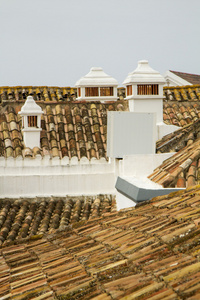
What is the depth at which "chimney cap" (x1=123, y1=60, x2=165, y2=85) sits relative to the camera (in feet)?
65.9

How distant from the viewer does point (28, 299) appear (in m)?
7.01

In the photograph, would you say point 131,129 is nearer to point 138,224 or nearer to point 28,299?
point 138,224

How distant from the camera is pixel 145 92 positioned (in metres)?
20.3

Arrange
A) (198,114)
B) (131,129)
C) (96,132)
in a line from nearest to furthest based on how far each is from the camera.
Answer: (131,129)
(96,132)
(198,114)

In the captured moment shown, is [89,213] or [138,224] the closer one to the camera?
[138,224]

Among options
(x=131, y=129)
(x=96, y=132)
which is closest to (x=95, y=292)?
(x=131, y=129)

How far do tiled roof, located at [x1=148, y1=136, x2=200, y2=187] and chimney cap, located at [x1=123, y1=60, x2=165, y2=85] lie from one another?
6.30 metres

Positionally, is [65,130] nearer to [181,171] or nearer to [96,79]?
[96,79]

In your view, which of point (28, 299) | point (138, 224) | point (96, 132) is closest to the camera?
point (28, 299)

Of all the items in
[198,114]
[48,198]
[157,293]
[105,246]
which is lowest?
[48,198]

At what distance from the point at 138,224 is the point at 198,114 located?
13626 millimetres

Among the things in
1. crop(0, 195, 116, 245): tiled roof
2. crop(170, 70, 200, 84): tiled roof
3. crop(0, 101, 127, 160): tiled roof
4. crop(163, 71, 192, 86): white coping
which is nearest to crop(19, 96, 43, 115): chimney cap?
crop(0, 101, 127, 160): tiled roof

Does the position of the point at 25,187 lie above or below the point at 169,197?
below

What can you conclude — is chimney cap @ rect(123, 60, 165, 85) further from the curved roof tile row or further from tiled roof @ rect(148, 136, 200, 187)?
tiled roof @ rect(148, 136, 200, 187)
